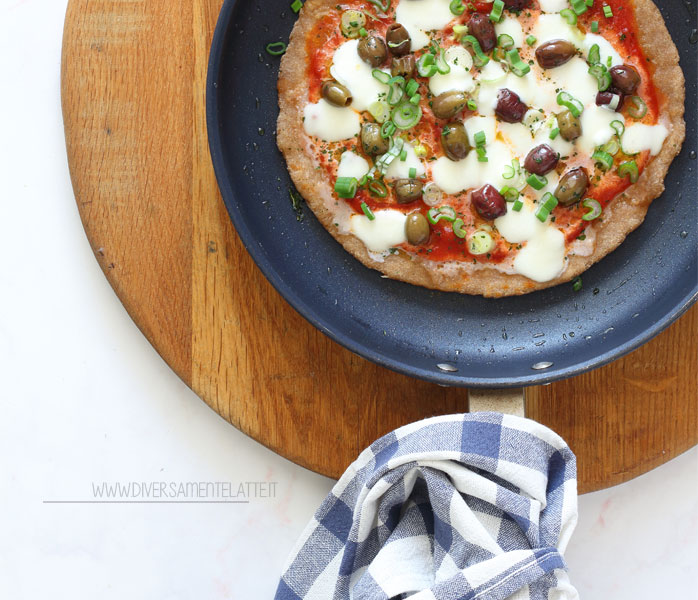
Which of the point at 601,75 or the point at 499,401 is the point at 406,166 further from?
the point at 499,401

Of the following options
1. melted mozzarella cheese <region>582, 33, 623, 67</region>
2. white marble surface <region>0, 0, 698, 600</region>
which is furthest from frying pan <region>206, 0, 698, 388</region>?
white marble surface <region>0, 0, 698, 600</region>

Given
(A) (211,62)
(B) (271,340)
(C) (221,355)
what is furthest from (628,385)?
(A) (211,62)

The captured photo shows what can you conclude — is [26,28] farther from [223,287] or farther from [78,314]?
[223,287]

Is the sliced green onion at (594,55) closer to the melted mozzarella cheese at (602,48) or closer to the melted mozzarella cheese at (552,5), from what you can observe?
the melted mozzarella cheese at (602,48)

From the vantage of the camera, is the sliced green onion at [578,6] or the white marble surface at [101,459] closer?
the sliced green onion at [578,6]

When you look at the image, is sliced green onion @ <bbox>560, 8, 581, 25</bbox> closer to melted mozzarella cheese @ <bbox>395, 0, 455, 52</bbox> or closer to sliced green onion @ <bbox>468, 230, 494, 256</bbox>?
melted mozzarella cheese @ <bbox>395, 0, 455, 52</bbox>

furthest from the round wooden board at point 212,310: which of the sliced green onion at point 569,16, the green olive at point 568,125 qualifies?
the sliced green onion at point 569,16
